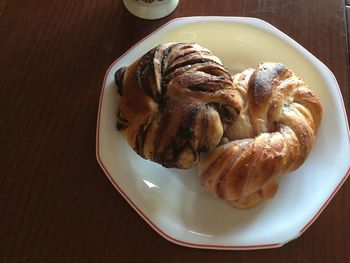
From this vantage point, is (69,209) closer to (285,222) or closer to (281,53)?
(285,222)

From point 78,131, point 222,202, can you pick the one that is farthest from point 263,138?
point 78,131

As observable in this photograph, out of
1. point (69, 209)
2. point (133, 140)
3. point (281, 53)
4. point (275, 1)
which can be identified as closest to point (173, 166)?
point (133, 140)
